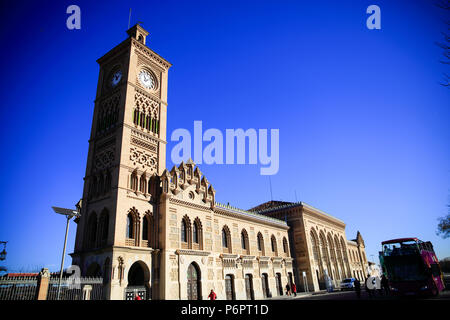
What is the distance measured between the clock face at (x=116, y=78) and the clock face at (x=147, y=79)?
217cm

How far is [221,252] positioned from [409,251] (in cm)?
1734

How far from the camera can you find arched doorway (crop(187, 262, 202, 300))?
25266 millimetres

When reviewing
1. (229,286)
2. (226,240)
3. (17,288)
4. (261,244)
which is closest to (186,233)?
(226,240)

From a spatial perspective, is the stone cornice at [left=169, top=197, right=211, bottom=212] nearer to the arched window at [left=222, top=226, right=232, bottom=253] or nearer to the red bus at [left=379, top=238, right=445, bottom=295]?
the arched window at [left=222, top=226, right=232, bottom=253]

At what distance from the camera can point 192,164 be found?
30.8 meters

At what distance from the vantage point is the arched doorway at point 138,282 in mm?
21500

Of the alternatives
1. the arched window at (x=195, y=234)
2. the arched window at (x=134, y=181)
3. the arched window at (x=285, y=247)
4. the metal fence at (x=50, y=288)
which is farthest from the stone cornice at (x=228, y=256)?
the arched window at (x=285, y=247)

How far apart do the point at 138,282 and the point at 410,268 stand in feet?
70.5

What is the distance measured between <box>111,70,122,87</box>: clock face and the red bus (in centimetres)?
3026

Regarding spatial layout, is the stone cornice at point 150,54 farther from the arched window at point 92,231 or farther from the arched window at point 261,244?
the arched window at point 261,244

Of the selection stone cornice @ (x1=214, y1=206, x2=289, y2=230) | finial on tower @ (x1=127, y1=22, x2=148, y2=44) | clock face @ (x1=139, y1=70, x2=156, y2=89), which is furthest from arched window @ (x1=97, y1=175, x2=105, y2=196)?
finial on tower @ (x1=127, y1=22, x2=148, y2=44)
